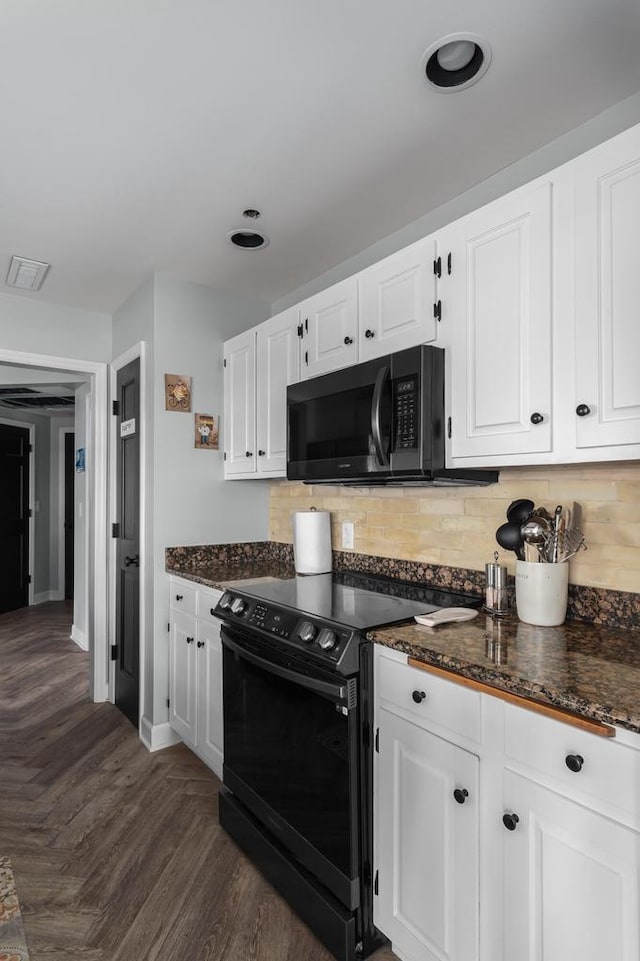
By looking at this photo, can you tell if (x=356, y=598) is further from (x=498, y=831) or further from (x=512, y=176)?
(x=512, y=176)

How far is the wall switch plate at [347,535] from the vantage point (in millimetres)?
2760

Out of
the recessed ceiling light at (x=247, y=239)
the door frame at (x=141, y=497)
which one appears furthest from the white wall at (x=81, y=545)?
the recessed ceiling light at (x=247, y=239)

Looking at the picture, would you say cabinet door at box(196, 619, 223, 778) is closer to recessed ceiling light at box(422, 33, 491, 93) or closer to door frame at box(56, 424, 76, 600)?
recessed ceiling light at box(422, 33, 491, 93)

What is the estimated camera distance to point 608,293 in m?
1.41

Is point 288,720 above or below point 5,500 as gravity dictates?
below

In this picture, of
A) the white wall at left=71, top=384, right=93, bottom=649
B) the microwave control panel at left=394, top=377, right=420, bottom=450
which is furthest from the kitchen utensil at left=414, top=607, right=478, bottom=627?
the white wall at left=71, top=384, right=93, bottom=649

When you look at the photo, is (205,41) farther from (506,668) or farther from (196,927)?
(196,927)

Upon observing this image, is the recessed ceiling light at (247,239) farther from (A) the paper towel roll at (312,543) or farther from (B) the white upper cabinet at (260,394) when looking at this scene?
(A) the paper towel roll at (312,543)

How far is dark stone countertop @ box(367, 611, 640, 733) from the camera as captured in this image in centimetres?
112

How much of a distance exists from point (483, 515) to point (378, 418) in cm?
56

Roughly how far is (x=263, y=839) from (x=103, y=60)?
2440 mm

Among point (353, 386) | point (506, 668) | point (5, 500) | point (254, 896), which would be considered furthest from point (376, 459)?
point (5, 500)

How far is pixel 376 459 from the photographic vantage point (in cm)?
197

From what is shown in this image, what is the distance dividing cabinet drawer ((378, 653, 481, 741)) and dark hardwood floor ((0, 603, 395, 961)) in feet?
2.64
